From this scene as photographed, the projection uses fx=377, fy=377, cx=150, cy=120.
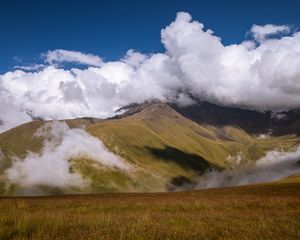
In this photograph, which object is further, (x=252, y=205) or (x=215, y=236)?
(x=252, y=205)

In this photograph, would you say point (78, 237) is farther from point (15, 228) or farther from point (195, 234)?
point (195, 234)

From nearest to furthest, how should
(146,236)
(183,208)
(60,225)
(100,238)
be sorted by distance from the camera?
(100,238)
(146,236)
(60,225)
(183,208)

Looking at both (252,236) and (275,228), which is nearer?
(252,236)

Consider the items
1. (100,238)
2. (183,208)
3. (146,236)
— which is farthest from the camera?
(183,208)

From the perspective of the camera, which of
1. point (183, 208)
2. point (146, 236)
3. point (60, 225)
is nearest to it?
point (146, 236)

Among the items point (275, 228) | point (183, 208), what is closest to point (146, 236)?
point (275, 228)

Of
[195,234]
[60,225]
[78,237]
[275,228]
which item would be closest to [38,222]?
[60,225]

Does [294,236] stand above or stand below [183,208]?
below

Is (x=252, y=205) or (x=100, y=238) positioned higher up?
(x=252, y=205)

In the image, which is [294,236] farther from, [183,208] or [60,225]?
[183,208]

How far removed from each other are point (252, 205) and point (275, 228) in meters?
18.1

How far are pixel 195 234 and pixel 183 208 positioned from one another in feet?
59.4

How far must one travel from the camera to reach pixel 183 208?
30.9 m

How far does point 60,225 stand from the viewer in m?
14.4
